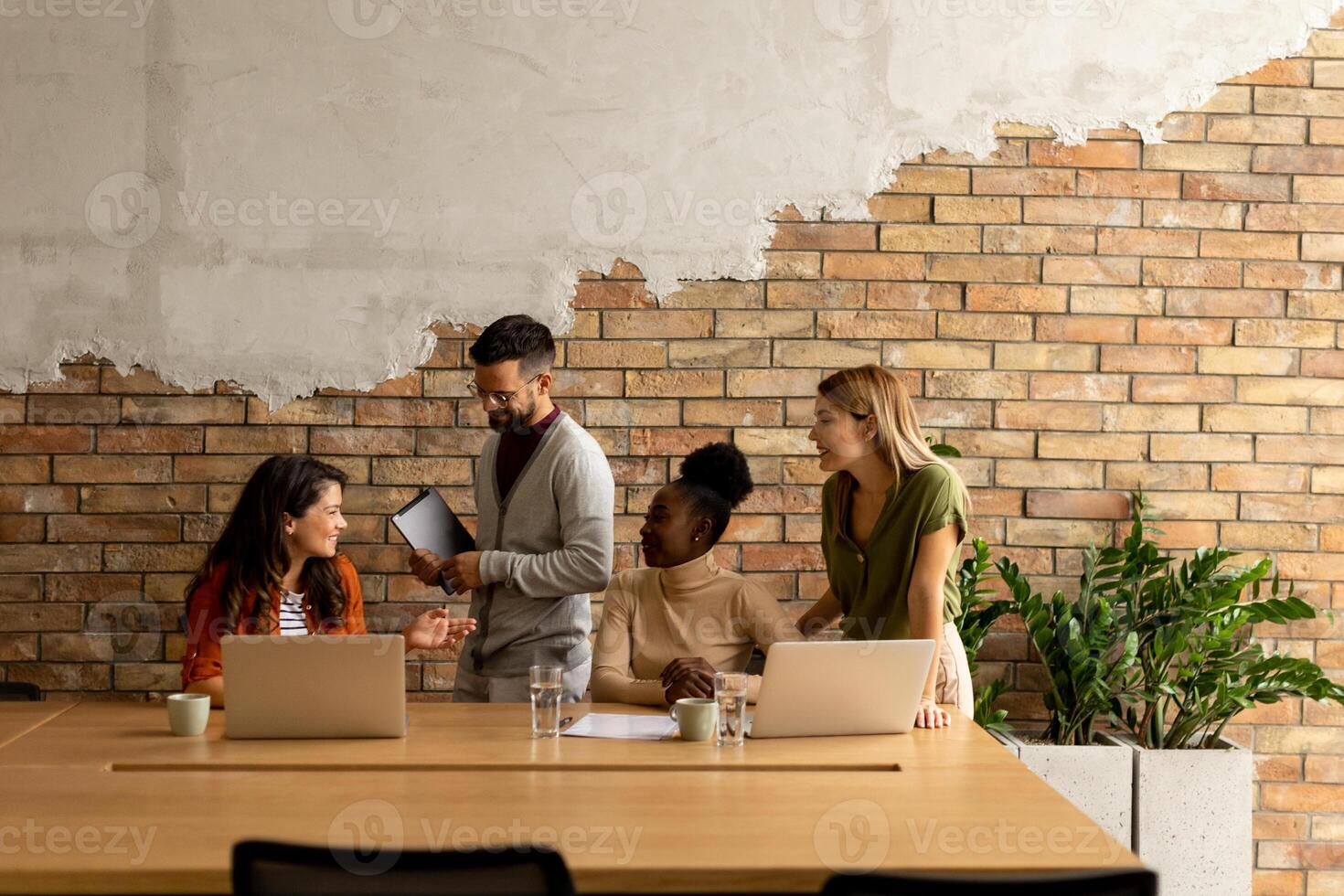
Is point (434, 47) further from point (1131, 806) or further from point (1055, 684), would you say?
point (1131, 806)

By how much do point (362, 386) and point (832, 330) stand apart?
1.34m

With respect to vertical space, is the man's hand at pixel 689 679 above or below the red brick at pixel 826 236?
below

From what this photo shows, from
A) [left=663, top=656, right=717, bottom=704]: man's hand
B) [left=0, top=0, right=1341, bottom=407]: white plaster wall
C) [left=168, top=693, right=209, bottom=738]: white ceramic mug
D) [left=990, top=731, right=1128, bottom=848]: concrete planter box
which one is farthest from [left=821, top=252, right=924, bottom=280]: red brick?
[left=168, top=693, right=209, bottom=738]: white ceramic mug

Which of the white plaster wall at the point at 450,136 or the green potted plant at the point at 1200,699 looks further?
the white plaster wall at the point at 450,136

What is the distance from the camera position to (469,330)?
3.47 m

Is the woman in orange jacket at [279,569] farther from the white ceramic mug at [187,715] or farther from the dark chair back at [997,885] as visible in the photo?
the dark chair back at [997,885]

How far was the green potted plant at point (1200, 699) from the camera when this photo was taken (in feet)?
10.4

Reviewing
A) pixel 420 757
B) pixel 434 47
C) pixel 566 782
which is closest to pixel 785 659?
pixel 566 782

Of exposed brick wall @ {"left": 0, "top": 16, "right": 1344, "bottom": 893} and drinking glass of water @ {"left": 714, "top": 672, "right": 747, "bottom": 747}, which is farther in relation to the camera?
exposed brick wall @ {"left": 0, "top": 16, "right": 1344, "bottom": 893}

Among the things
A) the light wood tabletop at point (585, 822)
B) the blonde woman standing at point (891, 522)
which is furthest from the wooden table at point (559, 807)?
the blonde woman standing at point (891, 522)

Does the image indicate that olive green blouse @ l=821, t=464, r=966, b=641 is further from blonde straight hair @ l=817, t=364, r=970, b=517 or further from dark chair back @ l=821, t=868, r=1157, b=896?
dark chair back @ l=821, t=868, r=1157, b=896

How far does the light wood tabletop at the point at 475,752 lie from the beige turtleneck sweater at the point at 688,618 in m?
0.46

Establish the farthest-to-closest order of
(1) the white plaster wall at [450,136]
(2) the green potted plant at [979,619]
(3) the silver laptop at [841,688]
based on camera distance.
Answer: (1) the white plaster wall at [450,136] → (2) the green potted plant at [979,619] → (3) the silver laptop at [841,688]

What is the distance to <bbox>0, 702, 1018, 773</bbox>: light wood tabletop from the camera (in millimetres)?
2066
